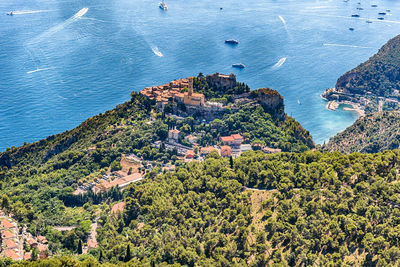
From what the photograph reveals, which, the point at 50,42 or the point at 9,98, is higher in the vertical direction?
the point at 50,42

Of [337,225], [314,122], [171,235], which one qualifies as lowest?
[314,122]

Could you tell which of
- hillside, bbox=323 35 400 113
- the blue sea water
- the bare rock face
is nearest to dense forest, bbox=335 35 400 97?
hillside, bbox=323 35 400 113

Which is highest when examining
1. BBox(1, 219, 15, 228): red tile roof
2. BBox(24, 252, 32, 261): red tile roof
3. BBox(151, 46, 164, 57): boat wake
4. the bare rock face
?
the bare rock face

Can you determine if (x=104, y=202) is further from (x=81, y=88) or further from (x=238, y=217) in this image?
(x=81, y=88)

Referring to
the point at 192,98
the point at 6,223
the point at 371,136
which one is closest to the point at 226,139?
the point at 192,98

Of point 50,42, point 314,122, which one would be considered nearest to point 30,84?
point 50,42

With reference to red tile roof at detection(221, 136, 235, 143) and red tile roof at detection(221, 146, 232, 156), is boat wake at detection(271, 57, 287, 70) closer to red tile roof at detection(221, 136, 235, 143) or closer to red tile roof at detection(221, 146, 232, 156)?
red tile roof at detection(221, 136, 235, 143)
